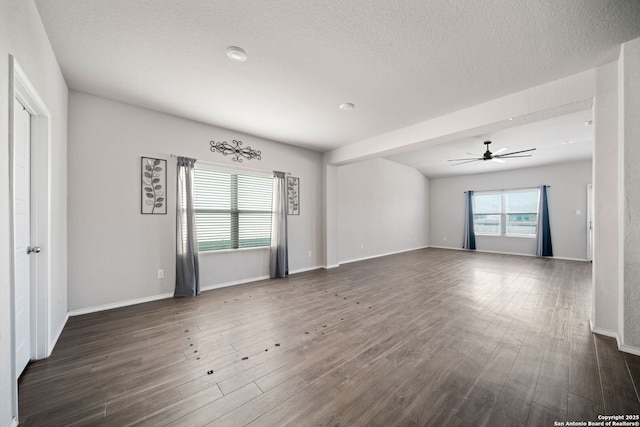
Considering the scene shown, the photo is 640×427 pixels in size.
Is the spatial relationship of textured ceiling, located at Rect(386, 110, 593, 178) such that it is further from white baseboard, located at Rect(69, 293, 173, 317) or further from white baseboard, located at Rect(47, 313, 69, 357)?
white baseboard, located at Rect(47, 313, 69, 357)

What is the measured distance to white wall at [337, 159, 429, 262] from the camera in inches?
242

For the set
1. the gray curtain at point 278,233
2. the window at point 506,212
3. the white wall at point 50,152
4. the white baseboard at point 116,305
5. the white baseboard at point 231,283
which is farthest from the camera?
the window at point 506,212

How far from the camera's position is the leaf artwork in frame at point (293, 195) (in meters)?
4.89

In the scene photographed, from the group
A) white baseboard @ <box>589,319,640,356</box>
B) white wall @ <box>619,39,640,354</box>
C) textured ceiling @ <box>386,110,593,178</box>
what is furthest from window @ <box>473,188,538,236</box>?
white wall @ <box>619,39,640,354</box>

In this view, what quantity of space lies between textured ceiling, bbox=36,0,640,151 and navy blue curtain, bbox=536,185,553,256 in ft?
19.8

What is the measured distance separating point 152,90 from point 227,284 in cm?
295

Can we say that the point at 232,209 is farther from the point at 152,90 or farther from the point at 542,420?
the point at 542,420

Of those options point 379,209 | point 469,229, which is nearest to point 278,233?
point 379,209

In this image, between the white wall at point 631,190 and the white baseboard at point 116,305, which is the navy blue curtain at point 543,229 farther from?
the white baseboard at point 116,305

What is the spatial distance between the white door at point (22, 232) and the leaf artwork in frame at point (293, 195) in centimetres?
342

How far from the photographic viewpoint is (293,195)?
4969 mm

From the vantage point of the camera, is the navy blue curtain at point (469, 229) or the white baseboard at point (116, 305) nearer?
the white baseboard at point (116, 305)

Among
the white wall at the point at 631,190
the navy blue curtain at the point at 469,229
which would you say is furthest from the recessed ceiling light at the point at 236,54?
the navy blue curtain at the point at 469,229

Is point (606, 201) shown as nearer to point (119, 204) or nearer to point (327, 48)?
point (327, 48)
